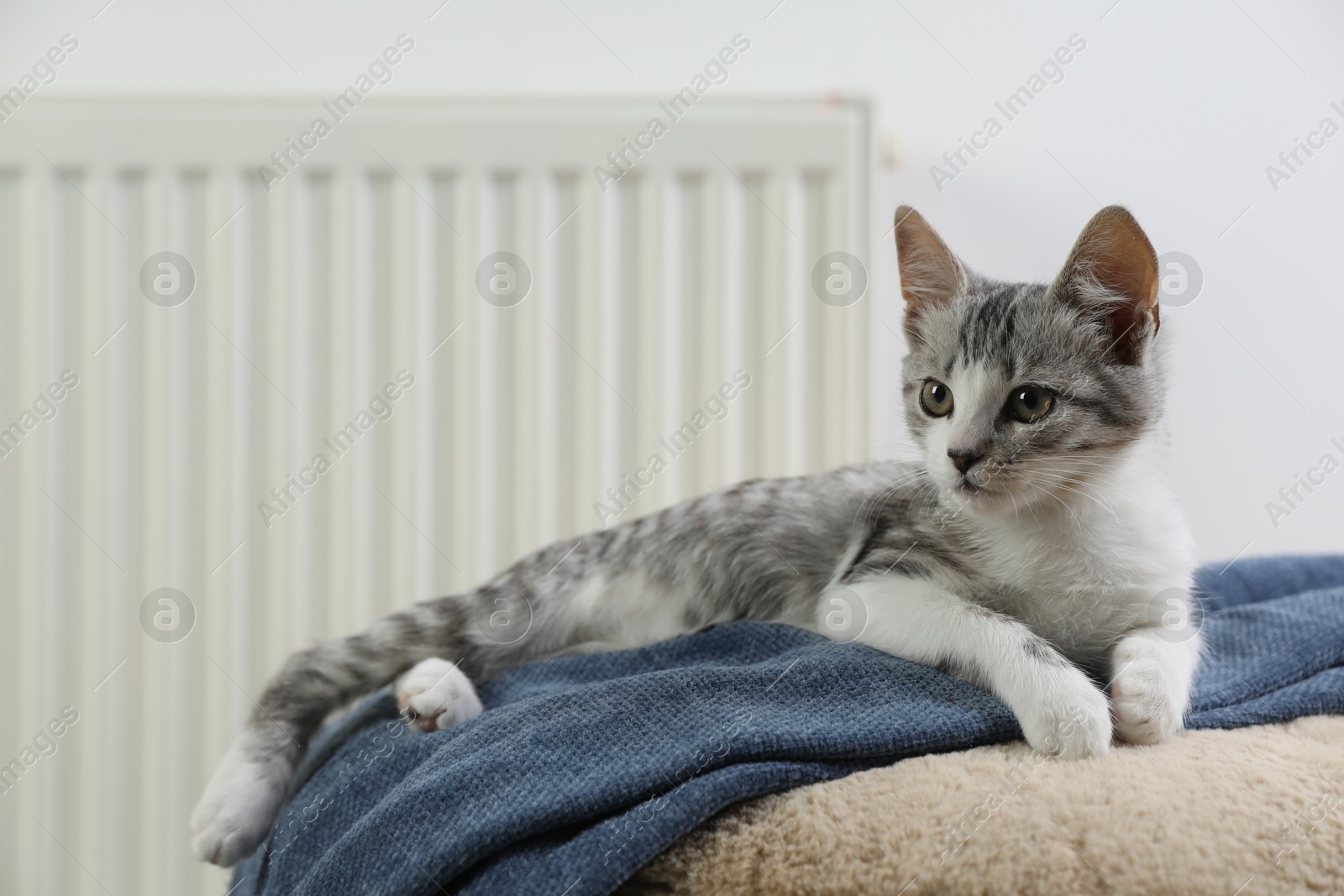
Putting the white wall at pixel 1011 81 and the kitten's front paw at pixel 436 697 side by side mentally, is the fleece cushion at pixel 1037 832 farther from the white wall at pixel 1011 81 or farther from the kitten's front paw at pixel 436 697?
the white wall at pixel 1011 81

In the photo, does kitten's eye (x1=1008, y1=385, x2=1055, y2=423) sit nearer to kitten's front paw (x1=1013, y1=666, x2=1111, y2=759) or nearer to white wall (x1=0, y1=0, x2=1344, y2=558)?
kitten's front paw (x1=1013, y1=666, x2=1111, y2=759)

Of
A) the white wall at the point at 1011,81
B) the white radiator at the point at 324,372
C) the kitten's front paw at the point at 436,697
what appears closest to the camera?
the kitten's front paw at the point at 436,697

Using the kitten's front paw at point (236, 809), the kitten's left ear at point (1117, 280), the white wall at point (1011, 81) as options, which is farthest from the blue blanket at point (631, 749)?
the white wall at point (1011, 81)

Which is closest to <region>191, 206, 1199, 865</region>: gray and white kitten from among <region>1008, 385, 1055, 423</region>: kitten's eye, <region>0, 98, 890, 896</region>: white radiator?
<region>1008, 385, 1055, 423</region>: kitten's eye

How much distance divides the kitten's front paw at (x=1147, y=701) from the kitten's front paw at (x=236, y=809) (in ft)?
2.90

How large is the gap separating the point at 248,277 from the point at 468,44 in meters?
0.65

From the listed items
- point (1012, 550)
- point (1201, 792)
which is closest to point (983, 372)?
point (1012, 550)

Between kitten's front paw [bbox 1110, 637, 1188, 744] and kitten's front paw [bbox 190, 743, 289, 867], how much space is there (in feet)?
2.90

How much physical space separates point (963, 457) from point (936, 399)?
13 cm

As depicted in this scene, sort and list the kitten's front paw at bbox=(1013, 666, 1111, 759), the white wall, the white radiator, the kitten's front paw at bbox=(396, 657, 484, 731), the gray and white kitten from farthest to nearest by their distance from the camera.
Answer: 1. the white wall
2. the white radiator
3. the kitten's front paw at bbox=(396, 657, 484, 731)
4. the gray and white kitten
5. the kitten's front paw at bbox=(1013, 666, 1111, 759)

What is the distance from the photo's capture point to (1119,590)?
958 mm

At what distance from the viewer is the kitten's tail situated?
1059 mm

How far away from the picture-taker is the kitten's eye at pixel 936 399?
0.97m

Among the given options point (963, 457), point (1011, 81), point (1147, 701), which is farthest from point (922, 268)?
point (1011, 81)
